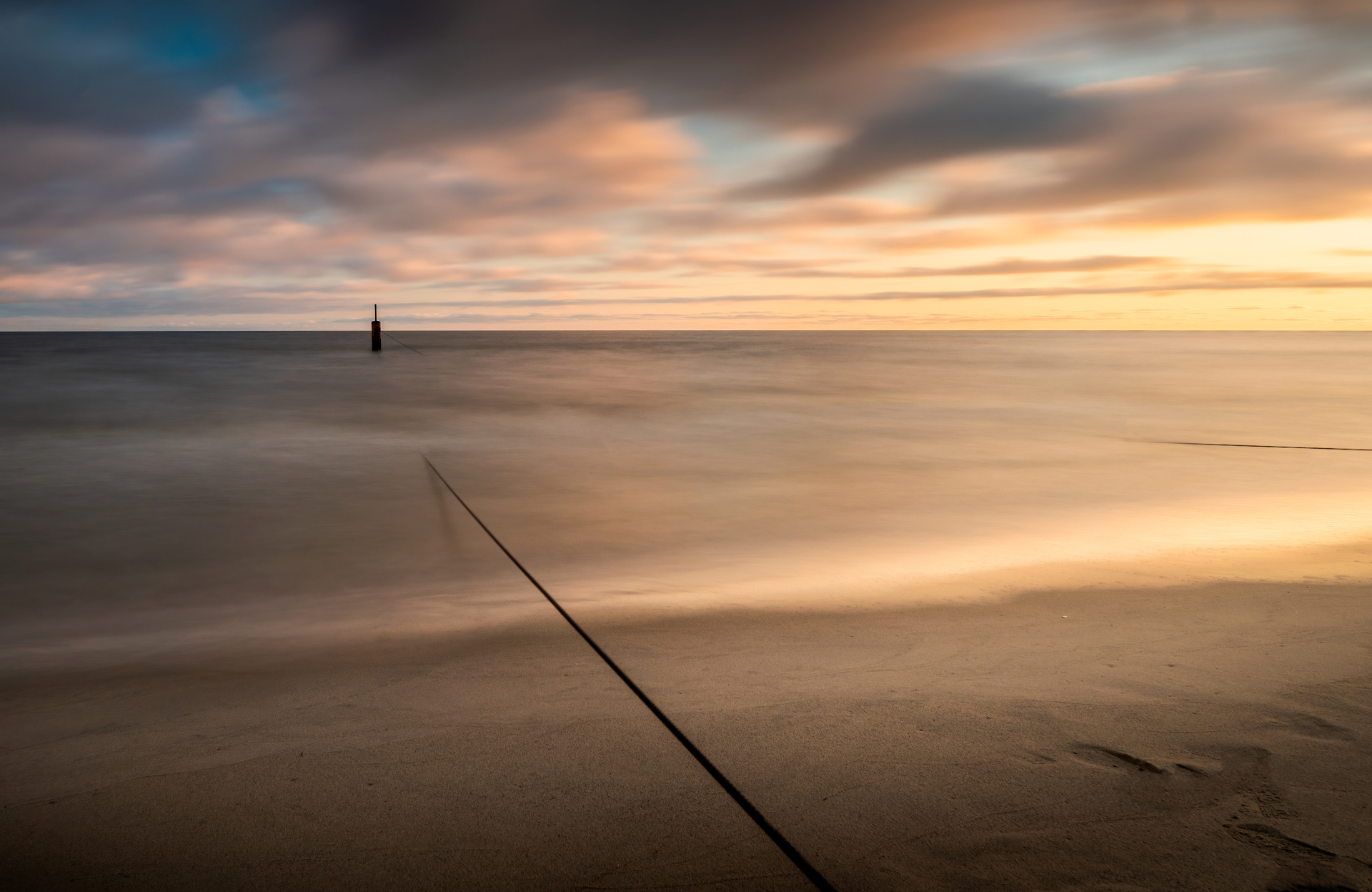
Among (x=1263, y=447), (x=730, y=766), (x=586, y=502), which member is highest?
(x=730, y=766)

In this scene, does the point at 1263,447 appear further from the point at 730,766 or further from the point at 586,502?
the point at 730,766

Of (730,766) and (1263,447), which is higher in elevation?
(730,766)

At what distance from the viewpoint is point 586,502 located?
12.2 meters

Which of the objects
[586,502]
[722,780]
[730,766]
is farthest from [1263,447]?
[722,780]

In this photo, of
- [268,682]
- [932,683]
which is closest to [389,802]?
[268,682]

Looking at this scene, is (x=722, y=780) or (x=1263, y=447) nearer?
(x=722, y=780)

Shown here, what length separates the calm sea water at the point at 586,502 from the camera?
7.23 m

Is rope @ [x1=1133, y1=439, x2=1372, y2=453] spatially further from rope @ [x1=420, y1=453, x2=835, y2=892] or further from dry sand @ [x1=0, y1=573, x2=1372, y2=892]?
rope @ [x1=420, y1=453, x2=835, y2=892]

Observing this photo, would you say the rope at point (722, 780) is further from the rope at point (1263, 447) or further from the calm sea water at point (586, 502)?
the rope at point (1263, 447)

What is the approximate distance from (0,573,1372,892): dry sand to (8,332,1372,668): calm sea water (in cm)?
150

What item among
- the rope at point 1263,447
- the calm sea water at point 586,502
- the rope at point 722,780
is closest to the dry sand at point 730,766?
the rope at point 722,780

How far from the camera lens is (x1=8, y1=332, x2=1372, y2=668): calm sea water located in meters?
7.23

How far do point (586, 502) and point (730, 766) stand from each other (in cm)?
879

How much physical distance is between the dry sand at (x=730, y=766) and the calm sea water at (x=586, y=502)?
1497 mm
